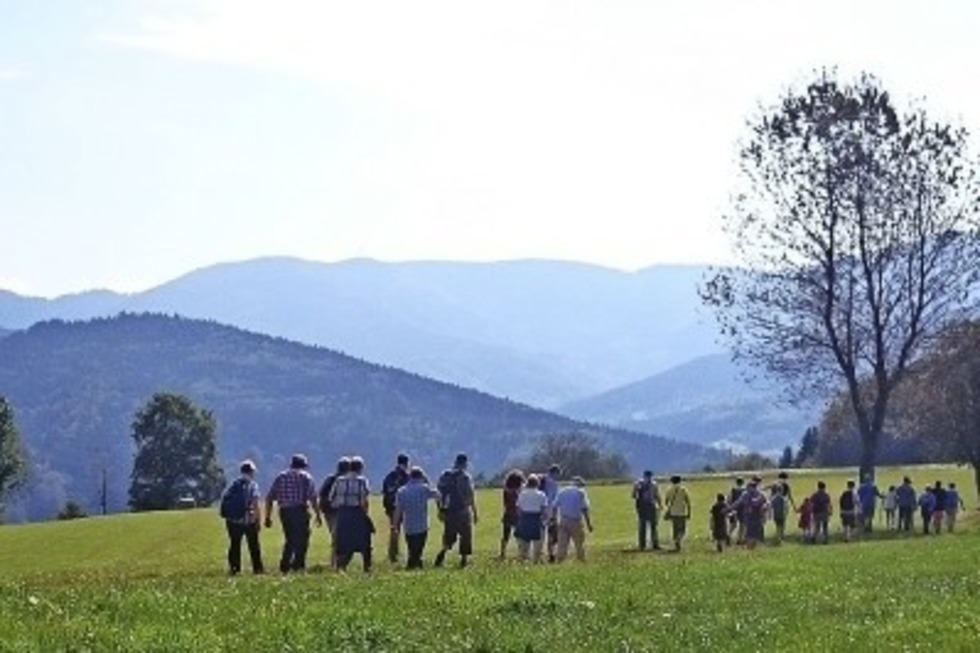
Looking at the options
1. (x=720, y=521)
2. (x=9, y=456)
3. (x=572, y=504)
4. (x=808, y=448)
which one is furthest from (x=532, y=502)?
(x=808, y=448)

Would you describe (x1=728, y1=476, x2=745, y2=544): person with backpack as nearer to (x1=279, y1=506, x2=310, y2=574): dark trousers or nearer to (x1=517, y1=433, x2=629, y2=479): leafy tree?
(x1=279, y1=506, x2=310, y2=574): dark trousers

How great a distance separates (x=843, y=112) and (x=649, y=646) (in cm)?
5046

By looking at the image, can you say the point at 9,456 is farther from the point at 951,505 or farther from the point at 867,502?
the point at 951,505

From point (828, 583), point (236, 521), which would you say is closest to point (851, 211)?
point (236, 521)

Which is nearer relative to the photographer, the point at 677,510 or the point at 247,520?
the point at 247,520

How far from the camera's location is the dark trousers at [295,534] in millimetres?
32906

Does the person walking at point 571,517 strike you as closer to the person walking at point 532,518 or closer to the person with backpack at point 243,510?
the person walking at point 532,518


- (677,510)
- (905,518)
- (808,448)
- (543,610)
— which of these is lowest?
(543,610)

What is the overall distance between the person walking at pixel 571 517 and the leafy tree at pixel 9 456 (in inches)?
3770

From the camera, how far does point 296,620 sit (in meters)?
16.8

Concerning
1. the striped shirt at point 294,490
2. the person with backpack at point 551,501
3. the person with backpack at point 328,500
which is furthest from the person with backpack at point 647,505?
the striped shirt at point 294,490

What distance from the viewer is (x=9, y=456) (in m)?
129

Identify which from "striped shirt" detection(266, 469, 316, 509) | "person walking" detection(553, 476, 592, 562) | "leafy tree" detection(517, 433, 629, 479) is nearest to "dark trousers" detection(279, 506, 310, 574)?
"striped shirt" detection(266, 469, 316, 509)

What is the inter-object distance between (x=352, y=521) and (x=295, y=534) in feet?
4.10
